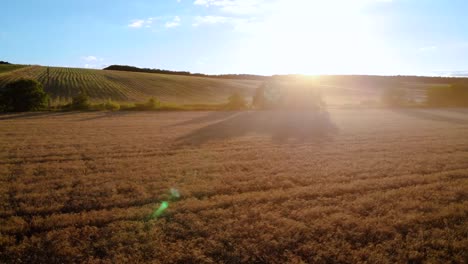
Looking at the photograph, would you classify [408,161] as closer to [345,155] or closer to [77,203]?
[345,155]

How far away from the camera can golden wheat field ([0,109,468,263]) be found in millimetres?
5379

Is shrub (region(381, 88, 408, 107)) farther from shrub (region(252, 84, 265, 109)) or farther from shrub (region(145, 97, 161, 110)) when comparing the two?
shrub (region(145, 97, 161, 110))

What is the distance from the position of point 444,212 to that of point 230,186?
509 centimetres

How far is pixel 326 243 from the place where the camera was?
564cm

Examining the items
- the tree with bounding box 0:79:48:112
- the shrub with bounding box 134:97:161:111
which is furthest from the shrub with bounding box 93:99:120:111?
the tree with bounding box 0:79:48:112

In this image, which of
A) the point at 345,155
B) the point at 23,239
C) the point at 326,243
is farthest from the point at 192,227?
the point at 345,155

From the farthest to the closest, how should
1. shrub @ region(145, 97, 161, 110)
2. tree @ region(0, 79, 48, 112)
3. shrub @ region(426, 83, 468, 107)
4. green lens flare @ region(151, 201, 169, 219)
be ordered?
shrub @ region(426, 83, 468, 107), shrub @ region(145, 97, 161, 110), tree @ region(0, 79, 48, 112), green lens flare @ region(151, 201, 169, 219)

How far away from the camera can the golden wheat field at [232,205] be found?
5379 millimetres

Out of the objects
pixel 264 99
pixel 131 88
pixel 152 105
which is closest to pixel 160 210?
pixel 152 105

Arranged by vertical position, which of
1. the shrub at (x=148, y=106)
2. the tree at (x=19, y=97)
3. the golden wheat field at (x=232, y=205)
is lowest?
the golden wheat field at (x=232, y=205)

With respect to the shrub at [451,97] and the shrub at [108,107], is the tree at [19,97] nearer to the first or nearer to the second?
the shrub at [108,107]

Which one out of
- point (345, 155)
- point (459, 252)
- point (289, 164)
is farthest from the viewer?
point (345, 155)

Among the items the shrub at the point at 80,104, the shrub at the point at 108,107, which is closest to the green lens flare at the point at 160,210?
the shrub at the point at 108,107

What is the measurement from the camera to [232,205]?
7.40m
